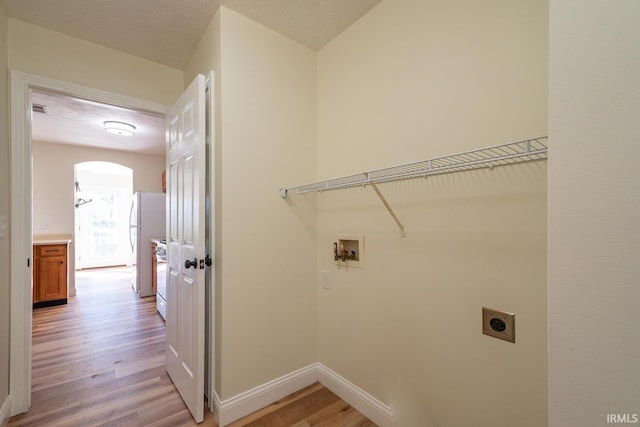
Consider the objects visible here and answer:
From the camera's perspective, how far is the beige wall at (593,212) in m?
0.52

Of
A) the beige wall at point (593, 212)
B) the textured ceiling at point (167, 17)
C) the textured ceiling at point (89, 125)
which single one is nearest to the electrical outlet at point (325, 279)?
the beige wall at point (593, 212)

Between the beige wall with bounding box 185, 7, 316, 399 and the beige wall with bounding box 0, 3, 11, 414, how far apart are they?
3.53 feet

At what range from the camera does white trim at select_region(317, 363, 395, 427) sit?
1596 millimetres

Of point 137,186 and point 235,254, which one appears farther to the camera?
point 137,186

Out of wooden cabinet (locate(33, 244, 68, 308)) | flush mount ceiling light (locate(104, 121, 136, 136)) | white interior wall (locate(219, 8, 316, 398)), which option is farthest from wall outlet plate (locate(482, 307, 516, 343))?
wooden cabinet (locate(33, 244, 68, 308))

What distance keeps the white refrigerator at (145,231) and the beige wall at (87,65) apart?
284 cm

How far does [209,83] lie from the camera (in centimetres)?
178

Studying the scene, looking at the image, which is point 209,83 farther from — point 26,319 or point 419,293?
point 26,319

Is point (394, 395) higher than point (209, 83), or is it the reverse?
point (209, 83)

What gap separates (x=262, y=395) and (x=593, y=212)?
1.99 m

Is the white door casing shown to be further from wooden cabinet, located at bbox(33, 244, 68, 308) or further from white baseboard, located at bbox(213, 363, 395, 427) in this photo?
wooden cabinet, located at bbox(33, 244, 68, 308)

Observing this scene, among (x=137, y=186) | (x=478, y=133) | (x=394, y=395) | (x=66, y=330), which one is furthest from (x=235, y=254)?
(x=137, y=186)

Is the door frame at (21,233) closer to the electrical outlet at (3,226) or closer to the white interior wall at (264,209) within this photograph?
the electrical outlet at (3,226)

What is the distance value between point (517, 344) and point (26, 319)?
286 centimetres
